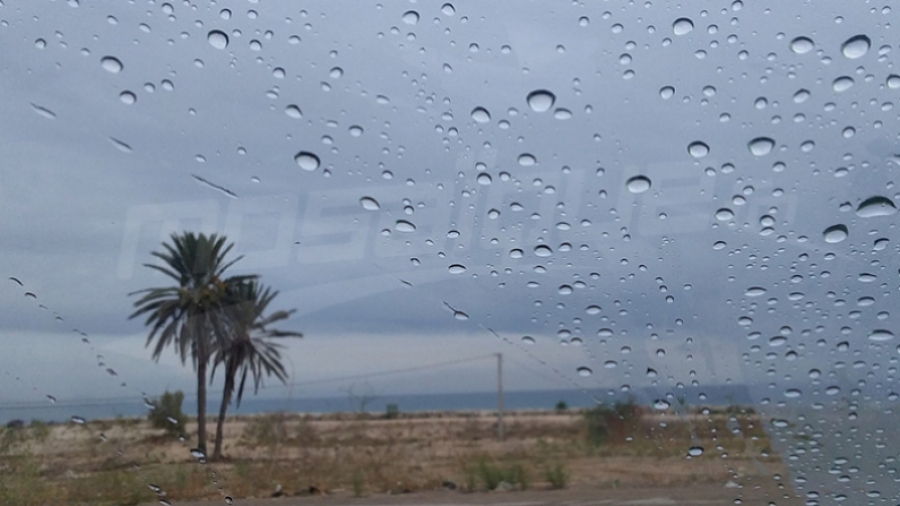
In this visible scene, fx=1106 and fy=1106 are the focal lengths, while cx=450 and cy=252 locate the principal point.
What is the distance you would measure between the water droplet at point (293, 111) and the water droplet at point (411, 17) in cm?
66

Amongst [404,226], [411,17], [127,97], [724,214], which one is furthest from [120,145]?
[724,214]

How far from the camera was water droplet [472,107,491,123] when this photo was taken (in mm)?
5195

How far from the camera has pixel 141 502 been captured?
217 inches

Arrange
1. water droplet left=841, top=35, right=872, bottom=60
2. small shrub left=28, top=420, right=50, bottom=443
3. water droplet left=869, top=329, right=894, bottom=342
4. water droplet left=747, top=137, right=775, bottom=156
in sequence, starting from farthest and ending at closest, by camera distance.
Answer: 1. small shrub left=28, top=420, right=50, bottom=443
2. water droplet left=869, top=329, right=894, bottom=342
3. water droplet left=747, top=137, right=775, bottom=156
4. water droplet left=841, top=35, right=872, bottom=60

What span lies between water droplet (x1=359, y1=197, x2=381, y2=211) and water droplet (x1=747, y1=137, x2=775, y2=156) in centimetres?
179

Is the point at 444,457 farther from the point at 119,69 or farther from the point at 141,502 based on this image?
the point at 119,69

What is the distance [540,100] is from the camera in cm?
517

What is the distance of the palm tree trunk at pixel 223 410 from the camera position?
527 centimetres

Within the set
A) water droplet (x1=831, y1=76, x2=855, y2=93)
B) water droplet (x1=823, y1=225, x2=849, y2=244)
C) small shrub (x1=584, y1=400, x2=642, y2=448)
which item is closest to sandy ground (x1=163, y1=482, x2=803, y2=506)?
small shrub (x1=584, y1=400, x2=642, y2=448)

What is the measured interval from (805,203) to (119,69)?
11.0ft

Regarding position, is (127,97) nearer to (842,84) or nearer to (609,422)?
(609,422)

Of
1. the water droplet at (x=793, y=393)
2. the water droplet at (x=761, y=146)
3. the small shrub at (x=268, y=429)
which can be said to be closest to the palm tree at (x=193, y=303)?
the small shrub at (x=268, y=429)

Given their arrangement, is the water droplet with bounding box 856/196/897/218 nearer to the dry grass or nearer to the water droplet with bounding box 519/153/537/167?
the dry grass

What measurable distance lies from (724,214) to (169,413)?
2.84 meters
